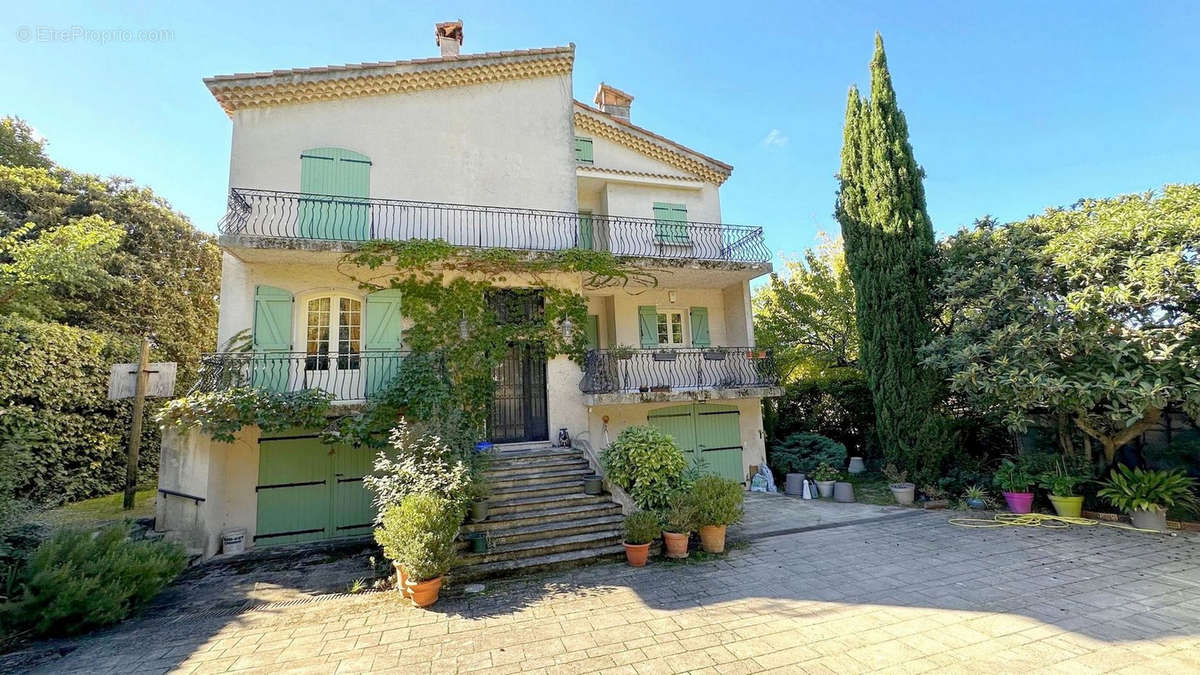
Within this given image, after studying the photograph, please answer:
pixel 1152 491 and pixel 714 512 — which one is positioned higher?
pixel 714 512

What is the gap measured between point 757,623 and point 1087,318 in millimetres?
8000

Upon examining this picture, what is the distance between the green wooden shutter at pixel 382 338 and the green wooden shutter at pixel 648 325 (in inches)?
226

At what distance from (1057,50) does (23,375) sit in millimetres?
21285

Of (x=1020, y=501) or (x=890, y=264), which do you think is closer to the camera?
(x=1020, y=501)

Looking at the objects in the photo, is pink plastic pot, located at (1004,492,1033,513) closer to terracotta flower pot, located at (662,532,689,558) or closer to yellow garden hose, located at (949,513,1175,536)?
yellow garden hose, located at (949,513,1175,536)

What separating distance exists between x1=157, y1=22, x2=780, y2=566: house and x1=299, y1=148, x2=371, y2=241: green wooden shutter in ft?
0.11

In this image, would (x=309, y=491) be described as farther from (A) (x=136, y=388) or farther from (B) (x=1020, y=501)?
(B) (x=1020, y=501)

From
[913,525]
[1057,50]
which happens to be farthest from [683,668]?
[1057,50]

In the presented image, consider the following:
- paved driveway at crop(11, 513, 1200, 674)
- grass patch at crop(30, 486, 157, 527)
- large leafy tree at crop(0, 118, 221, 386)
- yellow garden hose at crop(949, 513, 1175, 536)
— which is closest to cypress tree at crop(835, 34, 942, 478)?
yellow garden hose at crop(949, 513, 1175, 536)

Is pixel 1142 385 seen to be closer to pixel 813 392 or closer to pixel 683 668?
pixel 813 392

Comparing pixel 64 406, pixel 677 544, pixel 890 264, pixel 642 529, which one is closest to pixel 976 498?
pixel 890 264

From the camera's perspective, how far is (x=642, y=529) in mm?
6340

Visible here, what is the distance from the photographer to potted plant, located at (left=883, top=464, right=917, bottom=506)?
30.7ft

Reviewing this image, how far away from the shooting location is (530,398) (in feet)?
32.6
